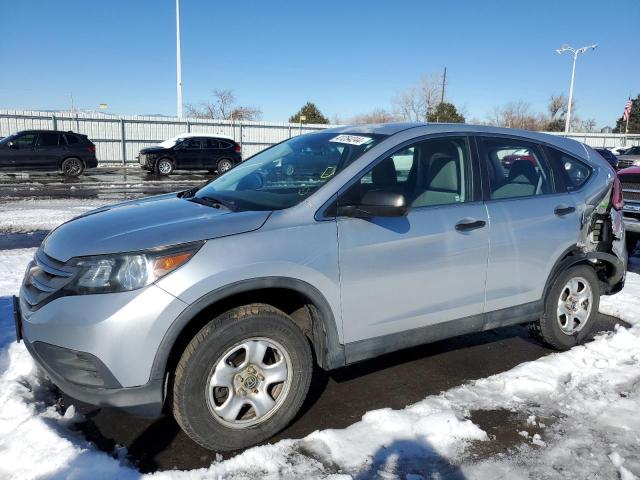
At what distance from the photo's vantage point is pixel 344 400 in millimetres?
3504

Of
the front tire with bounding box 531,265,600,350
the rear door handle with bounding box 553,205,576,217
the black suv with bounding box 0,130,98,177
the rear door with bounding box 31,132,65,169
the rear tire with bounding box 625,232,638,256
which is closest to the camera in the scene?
the rear door handle with bounding box 553,205,576,217

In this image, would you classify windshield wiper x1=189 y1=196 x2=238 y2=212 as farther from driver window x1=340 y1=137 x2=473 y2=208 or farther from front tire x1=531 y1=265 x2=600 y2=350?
front tire x1=531 y1=265 x2=600 y2=350

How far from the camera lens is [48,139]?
63.0 feet

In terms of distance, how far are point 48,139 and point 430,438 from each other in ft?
65.2

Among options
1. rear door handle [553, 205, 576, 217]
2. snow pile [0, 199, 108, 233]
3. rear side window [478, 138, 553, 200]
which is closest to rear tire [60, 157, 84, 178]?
snow pile [0, 199, 108, 233]

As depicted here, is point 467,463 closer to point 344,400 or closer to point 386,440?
point 386,440

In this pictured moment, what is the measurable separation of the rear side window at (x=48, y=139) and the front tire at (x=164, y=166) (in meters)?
3.91

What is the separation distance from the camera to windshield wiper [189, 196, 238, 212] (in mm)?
3172

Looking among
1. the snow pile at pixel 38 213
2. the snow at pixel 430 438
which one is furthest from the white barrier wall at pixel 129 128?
the snow at pixel 430 438

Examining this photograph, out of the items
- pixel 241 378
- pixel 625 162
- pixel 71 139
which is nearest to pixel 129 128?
pixel 71 139

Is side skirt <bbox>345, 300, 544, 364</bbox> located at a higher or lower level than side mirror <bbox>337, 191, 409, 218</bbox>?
lower

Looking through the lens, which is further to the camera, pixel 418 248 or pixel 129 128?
pixel 129 128

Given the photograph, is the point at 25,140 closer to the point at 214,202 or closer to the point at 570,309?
the point at 214,202

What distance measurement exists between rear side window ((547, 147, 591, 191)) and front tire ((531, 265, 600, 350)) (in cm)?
69
